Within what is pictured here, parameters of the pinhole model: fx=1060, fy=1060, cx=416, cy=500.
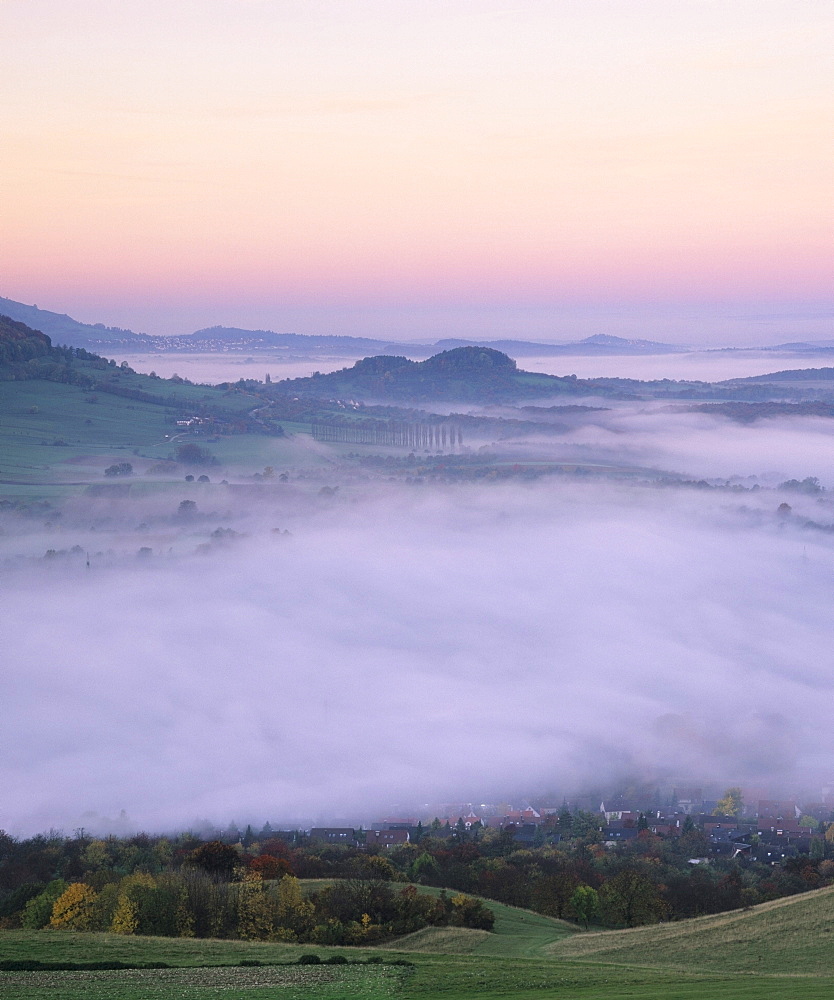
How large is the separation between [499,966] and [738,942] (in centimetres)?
744

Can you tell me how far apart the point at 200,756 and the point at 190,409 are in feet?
242

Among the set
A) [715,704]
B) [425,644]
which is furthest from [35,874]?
[425,644]

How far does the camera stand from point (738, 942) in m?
29.5

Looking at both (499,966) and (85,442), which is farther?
(85,442)

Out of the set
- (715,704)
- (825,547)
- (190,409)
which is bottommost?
(715,704)

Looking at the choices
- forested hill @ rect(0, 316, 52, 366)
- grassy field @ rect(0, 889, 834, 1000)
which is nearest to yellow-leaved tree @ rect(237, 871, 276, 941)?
grassy field @ rect(0, 889, 834, 1000)

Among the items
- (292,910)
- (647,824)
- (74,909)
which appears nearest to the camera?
(74,909)

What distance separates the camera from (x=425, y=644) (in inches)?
6304

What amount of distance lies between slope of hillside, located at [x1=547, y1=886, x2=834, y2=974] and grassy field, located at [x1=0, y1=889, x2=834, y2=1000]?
0.05m

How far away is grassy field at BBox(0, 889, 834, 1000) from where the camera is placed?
882 inches

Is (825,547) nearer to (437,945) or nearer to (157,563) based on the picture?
(157,563)

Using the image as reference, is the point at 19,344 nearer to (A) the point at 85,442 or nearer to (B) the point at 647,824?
(A) the point at 85,442

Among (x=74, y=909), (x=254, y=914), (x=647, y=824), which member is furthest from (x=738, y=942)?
(x=647, y=824)

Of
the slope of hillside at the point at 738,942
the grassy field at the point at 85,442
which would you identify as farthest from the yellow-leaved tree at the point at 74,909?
the grassy field at the point at 85,442
